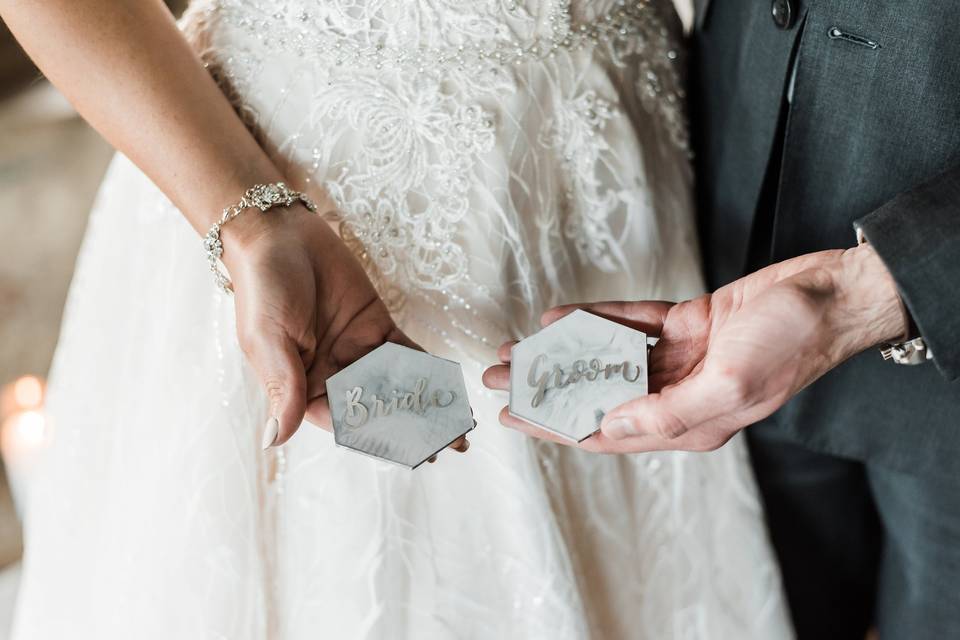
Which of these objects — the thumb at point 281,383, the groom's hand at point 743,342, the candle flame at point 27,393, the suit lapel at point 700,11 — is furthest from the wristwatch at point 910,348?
the candle flame at point 27,393

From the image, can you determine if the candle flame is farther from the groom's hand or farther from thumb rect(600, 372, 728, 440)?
thumb rect(600, 372, 728, 440)

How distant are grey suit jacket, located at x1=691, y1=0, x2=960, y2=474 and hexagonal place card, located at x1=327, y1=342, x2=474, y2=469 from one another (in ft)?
1.41

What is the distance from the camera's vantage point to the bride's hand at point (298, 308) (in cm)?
69

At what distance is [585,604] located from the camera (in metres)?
0.92

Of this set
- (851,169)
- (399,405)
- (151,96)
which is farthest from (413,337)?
(851,169)

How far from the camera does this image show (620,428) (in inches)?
27.5

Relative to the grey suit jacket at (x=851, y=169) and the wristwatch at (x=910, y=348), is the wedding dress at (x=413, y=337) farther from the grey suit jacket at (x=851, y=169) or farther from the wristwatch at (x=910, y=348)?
the wristwatch at (x=910, y=348)

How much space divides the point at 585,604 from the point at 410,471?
10.7 inches

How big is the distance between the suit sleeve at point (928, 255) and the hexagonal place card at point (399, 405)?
1.39 ft

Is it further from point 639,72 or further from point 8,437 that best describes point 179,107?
point 8,437

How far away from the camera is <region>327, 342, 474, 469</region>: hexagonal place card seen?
2.38 feet

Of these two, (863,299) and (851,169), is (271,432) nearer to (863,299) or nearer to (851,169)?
(863,299)

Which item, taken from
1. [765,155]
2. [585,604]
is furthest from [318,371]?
[765,155]

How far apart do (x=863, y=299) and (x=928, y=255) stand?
7cm
